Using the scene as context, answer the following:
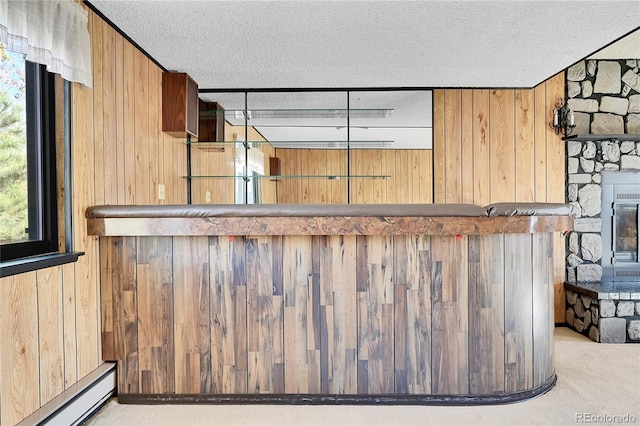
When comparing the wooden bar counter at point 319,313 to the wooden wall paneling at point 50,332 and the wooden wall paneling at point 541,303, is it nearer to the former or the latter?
the wooden wall paneling at point 541,303

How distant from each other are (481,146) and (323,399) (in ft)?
8.75

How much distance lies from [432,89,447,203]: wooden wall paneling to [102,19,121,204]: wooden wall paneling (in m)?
2.60

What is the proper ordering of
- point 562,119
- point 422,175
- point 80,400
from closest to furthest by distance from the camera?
point 80,400 < point 562,119 < point 422,175

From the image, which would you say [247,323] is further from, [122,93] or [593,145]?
[593,145]

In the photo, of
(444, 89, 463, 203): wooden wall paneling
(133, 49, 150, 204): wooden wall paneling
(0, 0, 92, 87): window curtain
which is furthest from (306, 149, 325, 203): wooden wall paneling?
(0, 0, 92, 87): window curtain

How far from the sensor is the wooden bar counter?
223 cm

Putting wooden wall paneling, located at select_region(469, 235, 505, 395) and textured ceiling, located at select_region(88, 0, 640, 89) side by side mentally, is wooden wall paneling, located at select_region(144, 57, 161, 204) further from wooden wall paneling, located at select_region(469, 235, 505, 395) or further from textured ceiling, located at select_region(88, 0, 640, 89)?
wooden wall paneling, located at select_region(469, 235, 505, 395)

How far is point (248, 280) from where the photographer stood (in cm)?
225

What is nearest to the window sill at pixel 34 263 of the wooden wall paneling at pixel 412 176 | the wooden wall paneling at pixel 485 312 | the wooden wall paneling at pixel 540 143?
the wooden wall paneling at pixel 485 312

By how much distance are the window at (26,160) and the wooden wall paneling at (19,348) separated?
143 mm

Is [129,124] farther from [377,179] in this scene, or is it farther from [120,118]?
[377,179]

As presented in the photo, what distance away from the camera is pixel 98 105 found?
2334 millimetres

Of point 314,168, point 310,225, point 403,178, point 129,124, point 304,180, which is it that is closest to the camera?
point 310,225

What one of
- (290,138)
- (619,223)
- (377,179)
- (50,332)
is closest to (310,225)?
(50,332)
